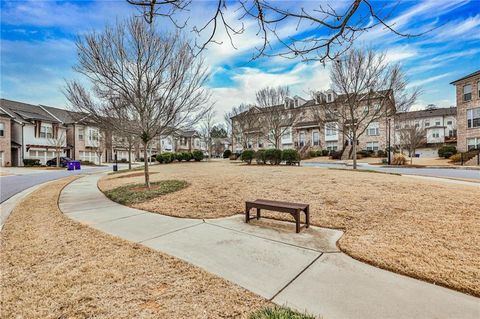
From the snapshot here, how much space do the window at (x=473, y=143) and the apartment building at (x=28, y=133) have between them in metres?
50.3

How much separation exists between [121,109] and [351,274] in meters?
10.1

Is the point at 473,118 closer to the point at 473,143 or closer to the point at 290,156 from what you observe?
the point at 473,143

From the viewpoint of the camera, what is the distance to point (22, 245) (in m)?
4.45

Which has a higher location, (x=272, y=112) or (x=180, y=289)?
(x=272, y=112)

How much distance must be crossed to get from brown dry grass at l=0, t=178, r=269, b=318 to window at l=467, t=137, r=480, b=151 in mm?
34927

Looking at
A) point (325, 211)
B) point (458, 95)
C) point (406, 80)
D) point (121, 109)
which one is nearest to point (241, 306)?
point (325, 211)

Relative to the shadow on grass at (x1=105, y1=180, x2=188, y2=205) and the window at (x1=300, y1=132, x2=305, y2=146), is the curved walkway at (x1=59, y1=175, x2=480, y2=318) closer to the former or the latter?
the shadow on grass at (x1=105, y1=180, x2=188, y2=205)

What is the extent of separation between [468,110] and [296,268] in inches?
1371

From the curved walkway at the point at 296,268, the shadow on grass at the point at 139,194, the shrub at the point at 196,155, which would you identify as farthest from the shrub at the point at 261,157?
the curved walkway at the point at 296,268

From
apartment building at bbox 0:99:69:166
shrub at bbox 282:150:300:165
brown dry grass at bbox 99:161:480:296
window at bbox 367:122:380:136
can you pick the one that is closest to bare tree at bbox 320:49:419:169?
shrub at bbox 282:150:300:165

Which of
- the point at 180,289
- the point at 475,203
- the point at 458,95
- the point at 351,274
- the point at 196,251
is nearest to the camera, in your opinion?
the point at 180,289

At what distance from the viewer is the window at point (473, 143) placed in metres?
25.9

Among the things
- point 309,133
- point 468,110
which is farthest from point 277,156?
point 309,133

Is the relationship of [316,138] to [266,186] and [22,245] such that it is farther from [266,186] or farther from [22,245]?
[22,245]
